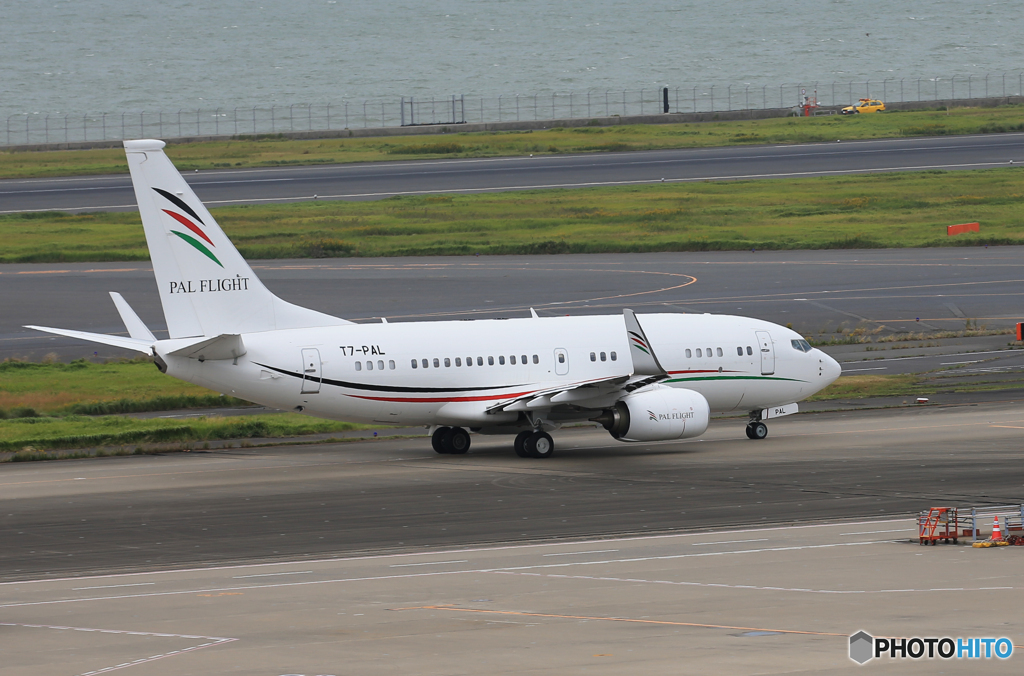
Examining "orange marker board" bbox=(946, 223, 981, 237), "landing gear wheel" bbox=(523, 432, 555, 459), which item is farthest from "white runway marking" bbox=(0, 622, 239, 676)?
"orange marker board" bbox=(946, 223, 981, 237)

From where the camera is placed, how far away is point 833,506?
33.4m

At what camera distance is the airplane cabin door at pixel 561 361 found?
4388cm

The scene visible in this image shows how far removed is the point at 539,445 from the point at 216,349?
10043 millimetres

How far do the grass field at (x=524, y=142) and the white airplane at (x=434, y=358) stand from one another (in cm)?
9540

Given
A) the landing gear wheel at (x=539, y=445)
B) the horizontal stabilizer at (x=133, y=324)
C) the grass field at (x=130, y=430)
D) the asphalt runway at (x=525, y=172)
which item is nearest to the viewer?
the horizontal stabilizer at (x=133, y=324)

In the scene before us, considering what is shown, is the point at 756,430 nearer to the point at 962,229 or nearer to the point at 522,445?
the point at 522,445

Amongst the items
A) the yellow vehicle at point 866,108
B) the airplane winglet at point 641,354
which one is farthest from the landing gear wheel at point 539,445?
the yellow vehicle at point 866,108

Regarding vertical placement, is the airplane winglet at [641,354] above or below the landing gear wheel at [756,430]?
above

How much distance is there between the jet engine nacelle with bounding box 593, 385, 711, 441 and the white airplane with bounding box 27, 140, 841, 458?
42 mm

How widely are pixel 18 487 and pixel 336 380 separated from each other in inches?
362

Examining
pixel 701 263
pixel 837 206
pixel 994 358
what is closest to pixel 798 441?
pixel 994 358

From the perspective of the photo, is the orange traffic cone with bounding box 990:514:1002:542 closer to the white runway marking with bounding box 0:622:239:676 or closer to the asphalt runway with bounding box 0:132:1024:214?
the white runway marking with bounding box 0:622:239:676

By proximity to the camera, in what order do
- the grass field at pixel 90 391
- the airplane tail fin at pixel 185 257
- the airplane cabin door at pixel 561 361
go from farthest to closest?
the grass field at pixel 90 391
the airplane cabin door at pixel 561 361
the airplane tail fin at pixel 185 257

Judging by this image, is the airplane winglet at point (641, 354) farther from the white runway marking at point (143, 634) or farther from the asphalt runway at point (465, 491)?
the white runway marking at point (143, 634)
